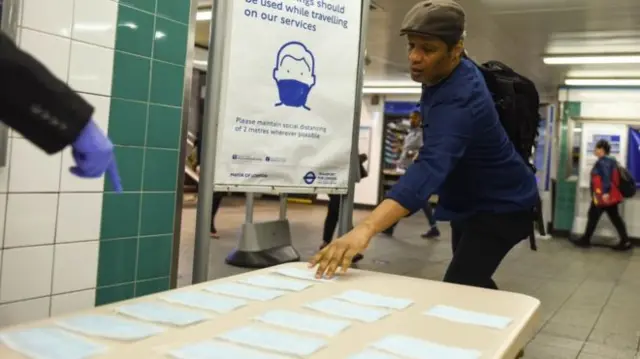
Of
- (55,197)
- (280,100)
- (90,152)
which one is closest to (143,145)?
(55,197)

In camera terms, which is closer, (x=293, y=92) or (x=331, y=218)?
(x=293, y=92)

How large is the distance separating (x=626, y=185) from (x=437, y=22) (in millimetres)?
8000

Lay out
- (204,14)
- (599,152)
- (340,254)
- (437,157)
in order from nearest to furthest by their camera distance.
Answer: (340,254), (437,157), (204,14), (599,152)

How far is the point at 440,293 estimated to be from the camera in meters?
1.61

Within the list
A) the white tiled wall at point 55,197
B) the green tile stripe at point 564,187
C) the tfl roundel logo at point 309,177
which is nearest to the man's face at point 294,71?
the tfl roundel logo at point 309,177

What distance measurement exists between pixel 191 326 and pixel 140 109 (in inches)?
46.9

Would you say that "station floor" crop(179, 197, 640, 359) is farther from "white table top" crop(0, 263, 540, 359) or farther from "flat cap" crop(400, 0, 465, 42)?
"flat cap" crop(400, 0, 465, 42)

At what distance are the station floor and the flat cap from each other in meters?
2.16

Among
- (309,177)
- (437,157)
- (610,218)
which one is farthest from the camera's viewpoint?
(610,218)

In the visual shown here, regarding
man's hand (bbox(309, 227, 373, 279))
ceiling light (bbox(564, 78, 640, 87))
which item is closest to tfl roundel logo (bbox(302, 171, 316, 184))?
man's hand (bbox(309, 227, 373, 279))

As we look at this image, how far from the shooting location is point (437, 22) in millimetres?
1893

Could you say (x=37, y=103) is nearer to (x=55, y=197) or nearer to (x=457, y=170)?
(x=55, y=197)

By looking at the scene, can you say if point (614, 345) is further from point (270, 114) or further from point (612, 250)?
point (612, 250)

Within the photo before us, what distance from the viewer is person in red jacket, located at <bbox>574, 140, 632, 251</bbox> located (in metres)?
8.72
